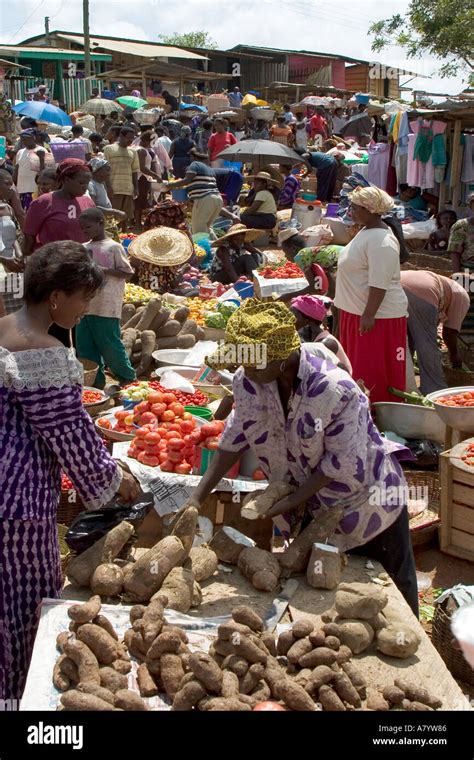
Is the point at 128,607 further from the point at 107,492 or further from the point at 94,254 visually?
the point at 94,254

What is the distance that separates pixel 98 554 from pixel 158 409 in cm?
Result: 222

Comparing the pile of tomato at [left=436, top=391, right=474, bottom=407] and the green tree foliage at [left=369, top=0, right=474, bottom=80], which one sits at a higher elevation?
the green tree foliage at [left=369, top=0, right=474, bottom=80]

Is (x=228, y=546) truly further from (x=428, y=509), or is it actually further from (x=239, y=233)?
(x=239, y=233)

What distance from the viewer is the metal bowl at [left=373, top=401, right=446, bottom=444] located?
5.60 metres

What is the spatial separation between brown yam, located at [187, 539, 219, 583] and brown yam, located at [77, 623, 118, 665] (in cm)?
52

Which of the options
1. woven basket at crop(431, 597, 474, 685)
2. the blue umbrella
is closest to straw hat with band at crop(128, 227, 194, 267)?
woven basket at crop(431, 597, 474, 685)

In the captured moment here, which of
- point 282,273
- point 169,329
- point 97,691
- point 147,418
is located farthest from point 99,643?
point 282,273

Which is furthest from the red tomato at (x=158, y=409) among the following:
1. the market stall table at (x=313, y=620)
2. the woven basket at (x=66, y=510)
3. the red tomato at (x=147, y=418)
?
the market stall table at (x=313, y=620)

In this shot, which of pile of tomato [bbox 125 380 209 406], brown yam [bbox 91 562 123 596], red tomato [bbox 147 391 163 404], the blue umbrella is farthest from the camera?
the blue umbrella

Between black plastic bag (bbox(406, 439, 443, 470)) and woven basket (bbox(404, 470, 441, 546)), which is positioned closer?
woven basket (bbox(404, 470, 441, 546))

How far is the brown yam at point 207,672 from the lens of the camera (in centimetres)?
220

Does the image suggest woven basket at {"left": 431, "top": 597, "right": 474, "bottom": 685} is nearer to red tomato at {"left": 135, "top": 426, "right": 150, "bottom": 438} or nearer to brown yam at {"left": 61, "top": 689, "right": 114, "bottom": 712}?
red tomato at {"left": 135, "top": 426, "right": 150, "bottom": 438}

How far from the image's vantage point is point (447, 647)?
397 cm

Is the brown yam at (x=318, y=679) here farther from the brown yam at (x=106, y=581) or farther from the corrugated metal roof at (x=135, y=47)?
the corrugated metal roof at (x=135, y=47)
